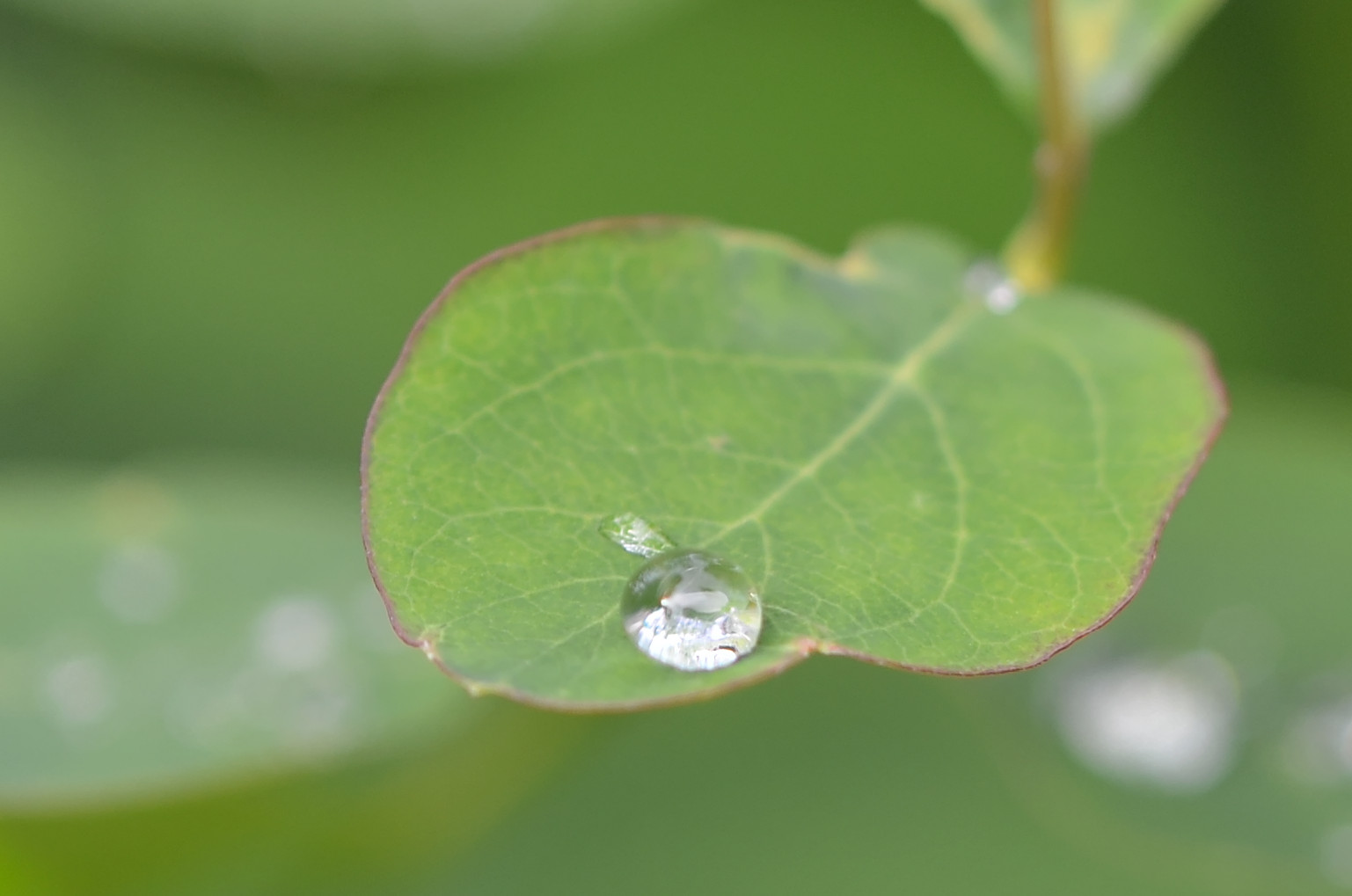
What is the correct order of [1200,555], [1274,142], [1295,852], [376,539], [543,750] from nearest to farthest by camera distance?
[376,539]
[1295,852]
[1200,555]
[543,750]
[1274,142]

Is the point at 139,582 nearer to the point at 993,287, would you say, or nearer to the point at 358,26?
the point at 993,287

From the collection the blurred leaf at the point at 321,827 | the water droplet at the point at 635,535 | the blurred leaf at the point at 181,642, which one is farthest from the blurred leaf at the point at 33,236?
the water droplet at the point at 635,535

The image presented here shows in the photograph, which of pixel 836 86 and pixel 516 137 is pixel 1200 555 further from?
pixel 516 137

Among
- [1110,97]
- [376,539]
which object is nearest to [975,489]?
[376,539]

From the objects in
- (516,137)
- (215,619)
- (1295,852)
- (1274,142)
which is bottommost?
(1295,852)

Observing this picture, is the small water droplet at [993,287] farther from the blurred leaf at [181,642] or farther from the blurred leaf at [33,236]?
the blurred leaf at [33,236]

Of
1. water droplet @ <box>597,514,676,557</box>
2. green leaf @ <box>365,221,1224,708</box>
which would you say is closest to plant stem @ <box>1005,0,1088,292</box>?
green leaf @ <box>365,221,1224,708</box>

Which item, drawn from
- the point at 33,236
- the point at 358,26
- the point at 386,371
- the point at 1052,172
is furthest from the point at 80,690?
the point at 358,26
